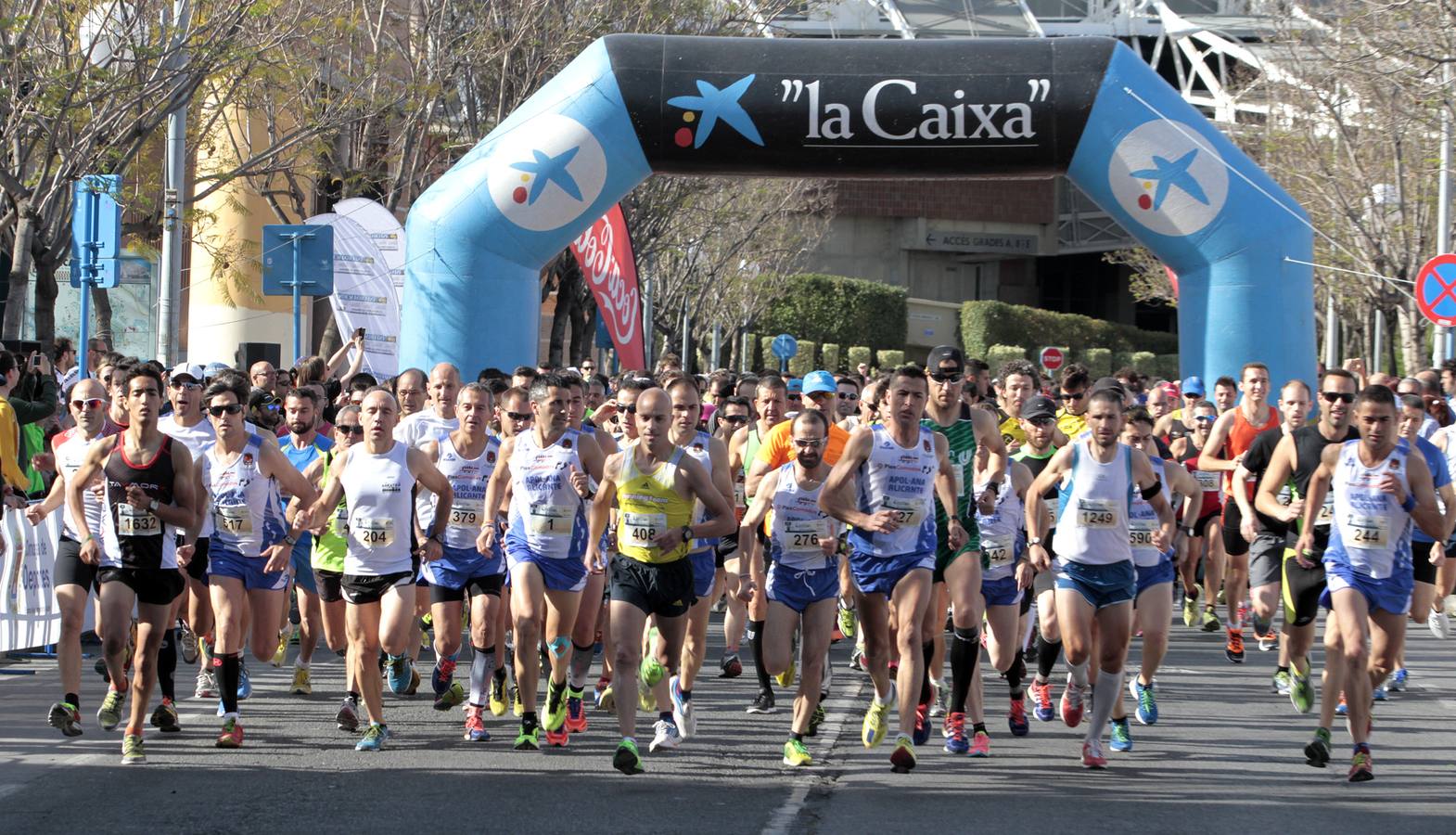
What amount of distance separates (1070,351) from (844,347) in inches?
347

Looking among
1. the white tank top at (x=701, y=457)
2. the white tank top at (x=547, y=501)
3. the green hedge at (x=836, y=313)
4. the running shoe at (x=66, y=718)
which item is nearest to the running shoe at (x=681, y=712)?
the white tank top at (x=701, y=457)

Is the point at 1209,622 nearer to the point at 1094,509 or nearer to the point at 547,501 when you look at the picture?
the point at 1094,509

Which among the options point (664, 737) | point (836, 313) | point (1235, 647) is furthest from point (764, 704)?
point (836, 313)

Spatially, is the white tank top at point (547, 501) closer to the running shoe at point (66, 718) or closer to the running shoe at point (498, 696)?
the running shoe at point (498, 696)

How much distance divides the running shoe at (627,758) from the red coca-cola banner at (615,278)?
10.9m

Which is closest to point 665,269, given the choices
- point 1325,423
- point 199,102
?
point 199,102

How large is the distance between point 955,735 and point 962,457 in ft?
4.46

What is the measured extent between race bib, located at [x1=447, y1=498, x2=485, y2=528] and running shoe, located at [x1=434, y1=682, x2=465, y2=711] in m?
0.97

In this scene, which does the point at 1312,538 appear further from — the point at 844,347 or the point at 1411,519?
the point at 844,347

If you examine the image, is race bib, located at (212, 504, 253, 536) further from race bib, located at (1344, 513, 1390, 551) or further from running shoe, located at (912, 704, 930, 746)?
A: race bib, located at (1344, 513, 1390, 551)

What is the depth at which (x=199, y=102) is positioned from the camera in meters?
21.3

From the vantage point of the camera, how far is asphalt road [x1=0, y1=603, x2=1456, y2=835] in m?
7.01

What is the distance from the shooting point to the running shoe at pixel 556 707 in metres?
8.59

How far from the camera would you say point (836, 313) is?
53.5 meters
